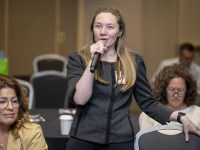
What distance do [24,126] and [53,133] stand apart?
802 millimetres


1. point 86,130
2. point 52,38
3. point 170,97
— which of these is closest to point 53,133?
point 170,97

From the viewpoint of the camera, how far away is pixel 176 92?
128 inches

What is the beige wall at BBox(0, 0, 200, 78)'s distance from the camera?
7801 millimetres

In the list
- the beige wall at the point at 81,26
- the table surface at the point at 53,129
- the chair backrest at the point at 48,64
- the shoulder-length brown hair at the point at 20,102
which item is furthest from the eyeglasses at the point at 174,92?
the beige wall at the point at 81,26

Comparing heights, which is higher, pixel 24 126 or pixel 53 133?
pixel 24 126

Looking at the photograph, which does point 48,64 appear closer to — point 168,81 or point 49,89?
point 49,89

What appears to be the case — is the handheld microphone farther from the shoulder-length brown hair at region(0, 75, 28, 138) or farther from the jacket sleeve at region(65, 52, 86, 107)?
the shoulder-length brown hair at region(0, 75, 28, 138)

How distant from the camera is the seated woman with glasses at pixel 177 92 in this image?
10.7ft

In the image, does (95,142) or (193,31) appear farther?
(193,31)

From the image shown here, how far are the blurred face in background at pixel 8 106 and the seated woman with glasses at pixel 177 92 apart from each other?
0.93 m

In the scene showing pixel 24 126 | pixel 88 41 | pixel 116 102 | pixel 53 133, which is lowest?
pixel 53 133

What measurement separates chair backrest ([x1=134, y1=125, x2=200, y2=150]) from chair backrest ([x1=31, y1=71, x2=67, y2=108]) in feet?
9.88

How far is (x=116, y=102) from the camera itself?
2.35 meters

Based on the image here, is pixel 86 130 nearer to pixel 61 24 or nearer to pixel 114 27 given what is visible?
pixel 114 27
